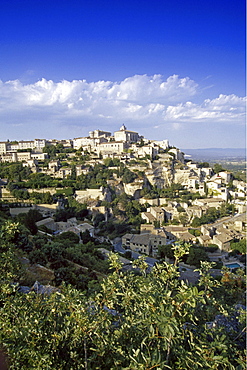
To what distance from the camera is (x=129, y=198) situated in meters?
27.7

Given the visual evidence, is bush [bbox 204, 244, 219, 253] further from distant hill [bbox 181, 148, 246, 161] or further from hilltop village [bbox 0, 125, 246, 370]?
distant hill [bbox 181, 148, 246, 161]

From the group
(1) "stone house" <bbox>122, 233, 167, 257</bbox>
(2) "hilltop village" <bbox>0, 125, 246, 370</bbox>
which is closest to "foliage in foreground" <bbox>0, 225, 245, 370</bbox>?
(2) "hilltop village" <bbox>0, 125, 246, 370</bbox>

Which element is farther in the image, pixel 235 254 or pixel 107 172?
pixel 107 172

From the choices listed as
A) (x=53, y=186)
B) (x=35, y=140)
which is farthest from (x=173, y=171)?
(x=35, y=140)

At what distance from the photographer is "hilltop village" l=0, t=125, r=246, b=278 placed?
1905 centimetres

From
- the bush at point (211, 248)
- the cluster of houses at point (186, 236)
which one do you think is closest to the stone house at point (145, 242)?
the cluster of houses at point (186, 236)

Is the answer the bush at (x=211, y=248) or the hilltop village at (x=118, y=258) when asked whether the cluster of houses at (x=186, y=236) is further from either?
the bush at (x=211, y=248)

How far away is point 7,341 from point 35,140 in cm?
4212

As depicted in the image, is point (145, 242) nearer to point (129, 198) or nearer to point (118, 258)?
point (129, 198)

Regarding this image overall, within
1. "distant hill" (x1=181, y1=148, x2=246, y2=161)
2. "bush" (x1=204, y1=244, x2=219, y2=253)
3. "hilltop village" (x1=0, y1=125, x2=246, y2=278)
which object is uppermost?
"distant hill" (x1=181, y1=148, x2=246, y2=161)

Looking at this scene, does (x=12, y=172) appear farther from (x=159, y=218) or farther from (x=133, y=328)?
(x=133, y=328)

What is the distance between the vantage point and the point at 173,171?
33500 millimetres

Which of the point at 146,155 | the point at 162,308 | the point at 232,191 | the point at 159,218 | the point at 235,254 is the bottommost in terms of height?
the point at 235,254

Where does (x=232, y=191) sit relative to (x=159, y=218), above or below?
above
